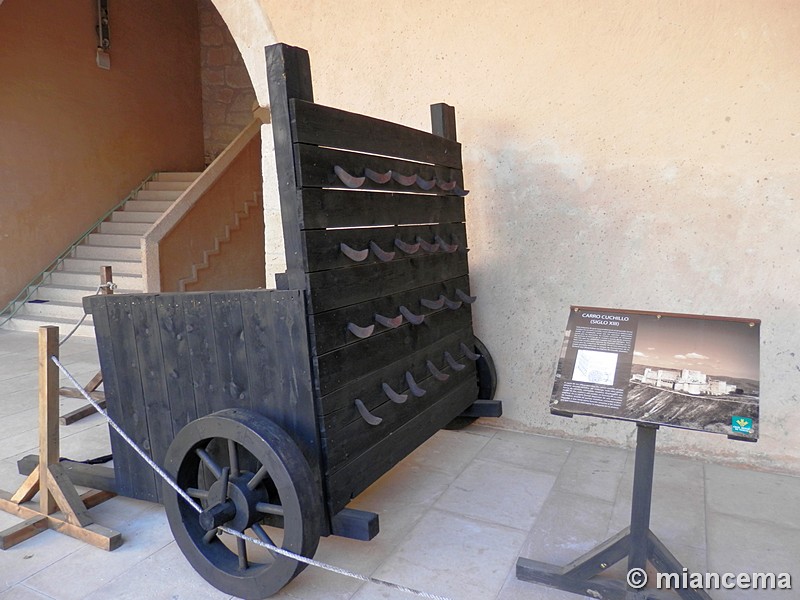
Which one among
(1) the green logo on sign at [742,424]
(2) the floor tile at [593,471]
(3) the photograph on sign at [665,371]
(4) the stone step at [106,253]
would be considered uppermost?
(4) the stone step at [106,253]

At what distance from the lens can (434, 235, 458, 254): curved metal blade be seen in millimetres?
3014

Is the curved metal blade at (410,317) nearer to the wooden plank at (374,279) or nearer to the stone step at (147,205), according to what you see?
the wooden plank at (374,279)

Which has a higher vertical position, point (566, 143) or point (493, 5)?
point (493, 5)

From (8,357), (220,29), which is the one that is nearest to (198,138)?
(220,29)

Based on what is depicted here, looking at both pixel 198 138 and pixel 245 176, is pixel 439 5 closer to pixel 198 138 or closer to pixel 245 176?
pixel 245 176

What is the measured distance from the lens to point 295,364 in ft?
7.02

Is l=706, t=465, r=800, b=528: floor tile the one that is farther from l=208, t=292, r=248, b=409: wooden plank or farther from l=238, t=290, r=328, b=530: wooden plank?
l=208, t=292, r=248, b=409: wooden plank

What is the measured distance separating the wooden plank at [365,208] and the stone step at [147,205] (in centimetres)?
661

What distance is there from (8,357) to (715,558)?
5.87 metres

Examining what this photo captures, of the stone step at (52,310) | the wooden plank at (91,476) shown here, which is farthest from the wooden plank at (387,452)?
the stone step at (52,310)

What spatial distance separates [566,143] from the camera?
3426 millimetres

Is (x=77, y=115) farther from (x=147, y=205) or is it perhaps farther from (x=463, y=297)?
(x=463, y=297)

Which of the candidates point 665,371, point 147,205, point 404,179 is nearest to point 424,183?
point 404,179

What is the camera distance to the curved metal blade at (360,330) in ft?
7.46
